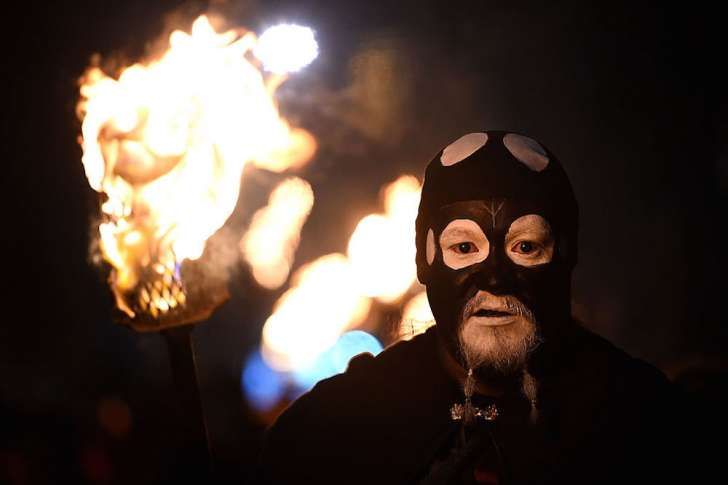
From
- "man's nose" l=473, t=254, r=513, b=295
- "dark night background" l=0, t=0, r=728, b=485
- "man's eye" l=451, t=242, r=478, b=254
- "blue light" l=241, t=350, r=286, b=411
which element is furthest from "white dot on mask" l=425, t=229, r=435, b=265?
"blue light" l=241, t=350, r=286, b=411

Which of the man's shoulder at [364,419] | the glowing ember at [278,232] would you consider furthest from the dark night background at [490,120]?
the man's shoulder at [364,419]

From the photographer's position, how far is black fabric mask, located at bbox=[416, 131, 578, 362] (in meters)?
3.22

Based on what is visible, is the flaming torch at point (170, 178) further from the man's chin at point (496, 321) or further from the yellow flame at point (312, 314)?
the yellow flame at point (312, 314)

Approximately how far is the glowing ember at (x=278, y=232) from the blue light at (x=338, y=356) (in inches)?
65.2

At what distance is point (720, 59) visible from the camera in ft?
22.6

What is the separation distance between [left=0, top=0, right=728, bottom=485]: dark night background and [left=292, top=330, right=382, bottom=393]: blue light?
2644 mm

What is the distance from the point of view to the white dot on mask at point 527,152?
3.35 m

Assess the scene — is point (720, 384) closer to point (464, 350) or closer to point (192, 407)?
point (464, 350)

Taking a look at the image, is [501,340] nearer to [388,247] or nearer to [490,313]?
[490,313]

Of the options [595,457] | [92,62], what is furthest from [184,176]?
[92,62]

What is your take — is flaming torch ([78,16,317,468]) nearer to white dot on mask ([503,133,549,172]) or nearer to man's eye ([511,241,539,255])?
man's eye ([511,241,539,255])

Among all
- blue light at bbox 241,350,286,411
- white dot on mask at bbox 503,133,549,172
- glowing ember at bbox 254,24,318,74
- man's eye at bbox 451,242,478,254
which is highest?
glowing ember at bbox 254,24,318,74

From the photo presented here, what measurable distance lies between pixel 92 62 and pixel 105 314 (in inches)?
150

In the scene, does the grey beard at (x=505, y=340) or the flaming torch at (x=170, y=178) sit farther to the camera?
the flaming torch at (x=170, y=178)
